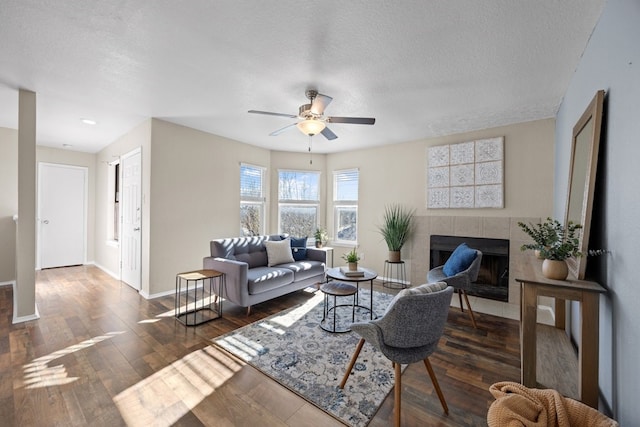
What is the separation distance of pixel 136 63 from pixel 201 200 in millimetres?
2369

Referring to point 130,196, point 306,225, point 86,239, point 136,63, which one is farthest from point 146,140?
point 86,239

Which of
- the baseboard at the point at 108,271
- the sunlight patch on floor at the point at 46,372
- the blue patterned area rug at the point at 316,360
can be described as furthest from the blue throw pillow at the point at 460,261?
the baseboard at the point at 108,271

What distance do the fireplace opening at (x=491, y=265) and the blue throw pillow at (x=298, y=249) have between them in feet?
7.41

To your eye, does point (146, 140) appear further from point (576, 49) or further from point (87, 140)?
point (576, 49)

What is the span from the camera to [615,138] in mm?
1577

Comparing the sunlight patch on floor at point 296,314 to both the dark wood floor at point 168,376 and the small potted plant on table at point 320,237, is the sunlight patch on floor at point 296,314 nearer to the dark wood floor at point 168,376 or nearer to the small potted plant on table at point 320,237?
the dark wood floor at point 168,376

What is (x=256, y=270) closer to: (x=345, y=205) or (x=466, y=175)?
(x=345, y=205)

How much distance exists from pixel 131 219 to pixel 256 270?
2.31m

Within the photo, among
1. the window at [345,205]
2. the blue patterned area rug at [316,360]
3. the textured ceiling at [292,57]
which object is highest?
the textured ceiling at [292,57]

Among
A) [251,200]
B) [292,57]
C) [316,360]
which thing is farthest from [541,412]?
[251,200]

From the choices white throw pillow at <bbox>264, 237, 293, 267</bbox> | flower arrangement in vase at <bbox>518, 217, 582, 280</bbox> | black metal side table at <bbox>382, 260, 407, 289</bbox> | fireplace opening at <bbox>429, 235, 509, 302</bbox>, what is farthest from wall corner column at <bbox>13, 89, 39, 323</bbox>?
fireplace opening at <bbox>429, 235, 509, 302</bbox>

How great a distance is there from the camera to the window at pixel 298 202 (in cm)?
582

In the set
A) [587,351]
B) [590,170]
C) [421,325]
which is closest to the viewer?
[587,351]

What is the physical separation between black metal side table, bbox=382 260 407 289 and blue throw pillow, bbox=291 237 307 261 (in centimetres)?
144
